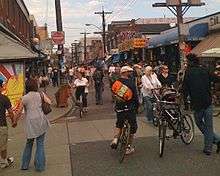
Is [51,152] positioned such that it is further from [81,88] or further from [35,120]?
[81,88]

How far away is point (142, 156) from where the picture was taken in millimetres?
9641

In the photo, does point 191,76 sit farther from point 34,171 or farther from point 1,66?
point 1,66

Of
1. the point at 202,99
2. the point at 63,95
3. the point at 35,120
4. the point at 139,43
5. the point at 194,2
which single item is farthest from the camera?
the point at 139,43

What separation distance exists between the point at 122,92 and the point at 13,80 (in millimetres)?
9932

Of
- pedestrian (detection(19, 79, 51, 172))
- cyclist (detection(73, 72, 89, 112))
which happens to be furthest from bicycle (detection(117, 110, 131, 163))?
cyclist (detection(73, 72, 89, 112))

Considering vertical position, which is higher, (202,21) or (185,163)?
(202,21)

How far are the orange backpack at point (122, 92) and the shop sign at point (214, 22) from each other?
18.0 meters

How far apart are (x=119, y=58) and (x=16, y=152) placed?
41.5 metres

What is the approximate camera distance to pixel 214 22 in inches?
1064

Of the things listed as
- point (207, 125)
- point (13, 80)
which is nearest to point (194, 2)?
point (13, 80)

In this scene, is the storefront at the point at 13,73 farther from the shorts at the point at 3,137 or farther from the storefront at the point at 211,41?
the storefront at the point at 211,41

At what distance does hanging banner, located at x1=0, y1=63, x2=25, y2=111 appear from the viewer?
A: 59.6 ft

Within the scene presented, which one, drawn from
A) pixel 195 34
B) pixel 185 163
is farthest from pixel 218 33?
pixel 185 163

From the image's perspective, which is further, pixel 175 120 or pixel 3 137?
pixel 175 120
